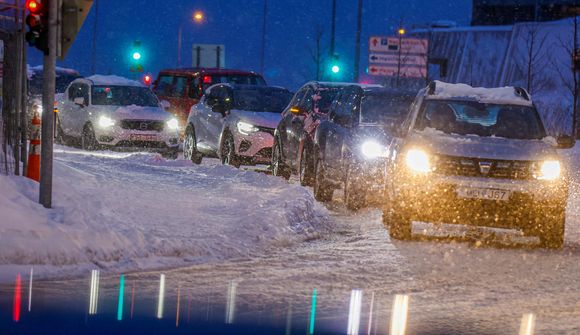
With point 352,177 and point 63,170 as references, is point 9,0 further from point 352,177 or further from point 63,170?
point 352,177

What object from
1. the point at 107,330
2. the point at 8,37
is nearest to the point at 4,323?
the point at 107,330

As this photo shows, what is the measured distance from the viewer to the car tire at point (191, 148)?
84.7 ft

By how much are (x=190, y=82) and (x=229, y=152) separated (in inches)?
326

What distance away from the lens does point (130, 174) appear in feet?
58.3

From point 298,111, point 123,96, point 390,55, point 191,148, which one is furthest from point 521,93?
point 390,55

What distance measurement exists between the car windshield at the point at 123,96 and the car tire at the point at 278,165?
26.0 ft

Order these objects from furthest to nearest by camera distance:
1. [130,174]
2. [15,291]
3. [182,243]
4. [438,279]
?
[130,174], [182,243], [438,279], [15,291]

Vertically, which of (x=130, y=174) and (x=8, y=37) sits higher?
(x=8, y=37)

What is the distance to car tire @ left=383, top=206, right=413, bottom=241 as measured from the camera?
13.2 meters

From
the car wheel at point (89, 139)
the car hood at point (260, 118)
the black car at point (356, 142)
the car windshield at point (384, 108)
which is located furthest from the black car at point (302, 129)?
the car wheel at point (89, 139)

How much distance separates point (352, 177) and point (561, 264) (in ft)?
17.1

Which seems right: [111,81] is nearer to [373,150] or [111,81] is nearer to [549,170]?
[373,150]

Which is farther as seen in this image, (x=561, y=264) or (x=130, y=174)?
(x=130, y=174)

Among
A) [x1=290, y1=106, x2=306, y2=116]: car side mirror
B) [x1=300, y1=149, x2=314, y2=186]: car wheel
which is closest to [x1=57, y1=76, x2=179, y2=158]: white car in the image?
[x1=290, y1=106, x2=306, y2=116]: car side mirror
